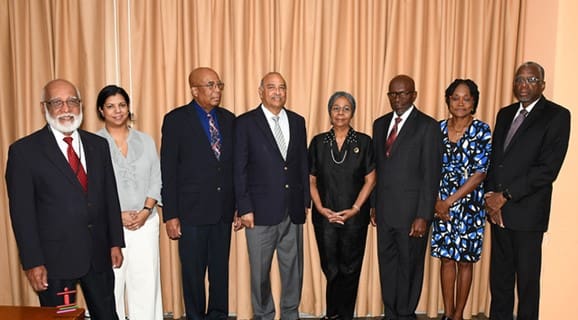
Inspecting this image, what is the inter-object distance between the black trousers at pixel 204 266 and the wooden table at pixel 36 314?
48.8 inches

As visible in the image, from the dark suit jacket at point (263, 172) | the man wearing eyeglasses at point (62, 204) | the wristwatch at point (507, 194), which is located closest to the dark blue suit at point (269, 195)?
the dark suit jacket at point (263, 172)

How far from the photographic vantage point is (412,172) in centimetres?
306

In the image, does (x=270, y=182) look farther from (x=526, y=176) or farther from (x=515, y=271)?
(x=515, y=271)

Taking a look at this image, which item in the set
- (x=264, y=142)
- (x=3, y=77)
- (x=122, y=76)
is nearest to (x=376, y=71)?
(x=264, y=142)

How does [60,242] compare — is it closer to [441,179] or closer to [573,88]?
[441,179]

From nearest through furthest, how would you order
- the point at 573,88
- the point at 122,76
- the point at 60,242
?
the point at 60,242, the point at 573,88, the point at 122,76

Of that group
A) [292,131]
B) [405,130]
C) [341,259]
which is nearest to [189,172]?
[292,131]

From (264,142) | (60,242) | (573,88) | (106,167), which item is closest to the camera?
(60,242)

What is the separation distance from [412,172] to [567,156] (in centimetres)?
129

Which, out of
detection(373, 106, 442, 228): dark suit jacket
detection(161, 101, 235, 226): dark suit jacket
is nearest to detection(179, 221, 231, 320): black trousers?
detection(161, 101, 235, 226): dark suit jacket

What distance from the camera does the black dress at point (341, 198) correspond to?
123 inches

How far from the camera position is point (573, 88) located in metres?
3.35

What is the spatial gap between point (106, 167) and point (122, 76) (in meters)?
1.28

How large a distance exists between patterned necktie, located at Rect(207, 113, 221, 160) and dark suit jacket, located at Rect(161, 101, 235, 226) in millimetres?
34
